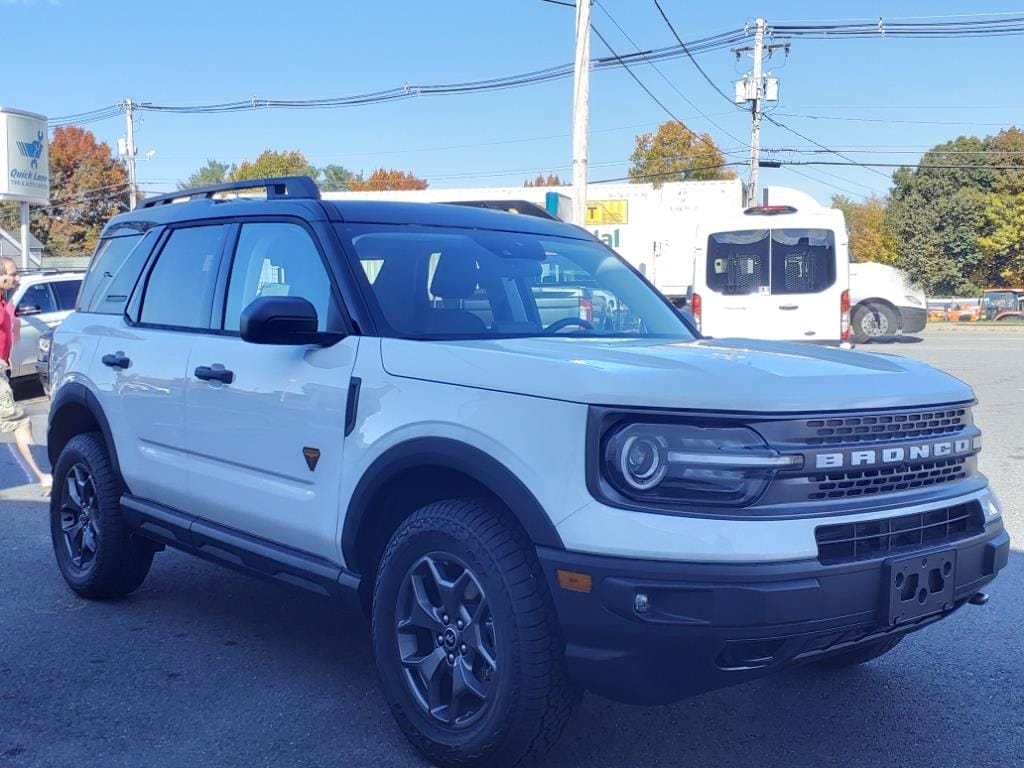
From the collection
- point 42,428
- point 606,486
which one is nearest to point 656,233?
point 42,428

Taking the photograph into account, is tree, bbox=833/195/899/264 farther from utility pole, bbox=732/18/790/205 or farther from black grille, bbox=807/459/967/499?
black grille, bbox=807/459/967/499

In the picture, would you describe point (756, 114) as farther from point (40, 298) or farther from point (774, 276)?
point (40, 298)

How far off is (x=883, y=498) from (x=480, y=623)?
1249mm

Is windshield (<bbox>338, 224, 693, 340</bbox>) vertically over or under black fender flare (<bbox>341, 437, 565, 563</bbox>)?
over

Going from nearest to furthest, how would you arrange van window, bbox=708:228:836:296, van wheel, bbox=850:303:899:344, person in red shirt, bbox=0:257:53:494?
Result: person in red shirt, bbox=0:257:53:494
van window, bbox=708:228:836:296
van wheel, bbox=850:303:899:344

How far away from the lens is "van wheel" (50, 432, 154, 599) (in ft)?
17.3

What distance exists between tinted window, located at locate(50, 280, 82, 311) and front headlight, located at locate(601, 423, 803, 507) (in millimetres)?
14573

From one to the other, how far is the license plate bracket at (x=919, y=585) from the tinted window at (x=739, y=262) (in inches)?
561

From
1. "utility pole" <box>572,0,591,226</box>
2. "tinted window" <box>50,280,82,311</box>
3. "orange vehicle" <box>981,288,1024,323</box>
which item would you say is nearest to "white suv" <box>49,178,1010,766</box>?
"tinted window" <box>50,280,82,311</box>

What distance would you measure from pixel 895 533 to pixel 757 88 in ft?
129

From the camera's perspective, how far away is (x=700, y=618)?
289 centimetres

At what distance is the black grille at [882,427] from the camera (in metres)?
3.06

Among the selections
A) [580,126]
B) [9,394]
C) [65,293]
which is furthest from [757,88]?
[9,394]

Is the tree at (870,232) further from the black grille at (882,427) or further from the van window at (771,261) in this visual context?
the black grille at (882,427)
